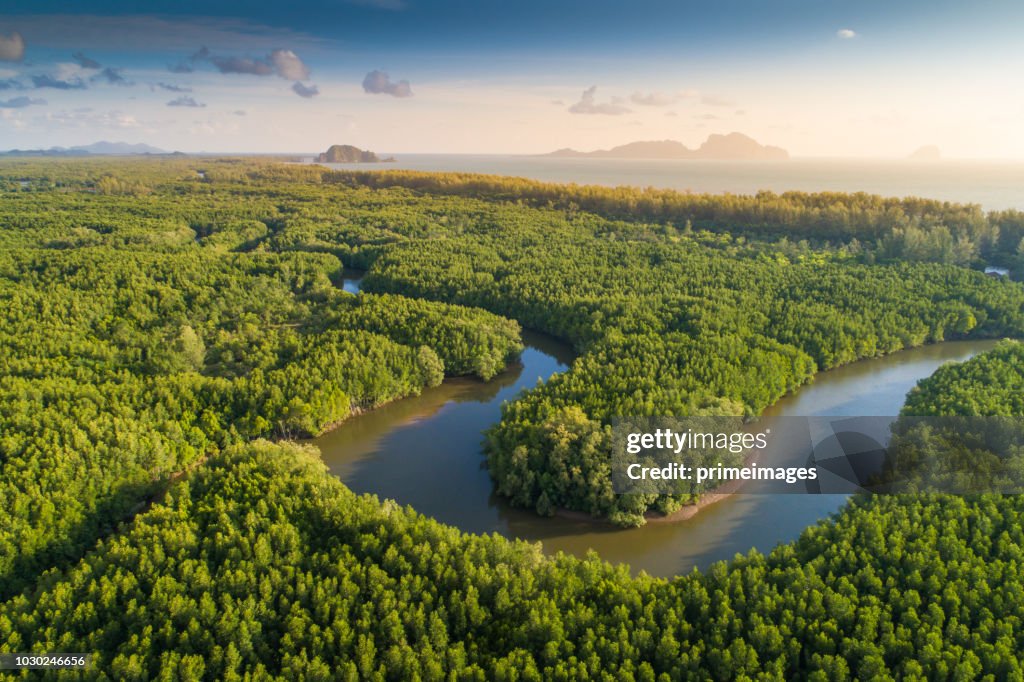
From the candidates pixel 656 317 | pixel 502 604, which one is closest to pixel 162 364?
pixel 502 604

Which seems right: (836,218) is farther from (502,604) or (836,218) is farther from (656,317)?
(502,604)

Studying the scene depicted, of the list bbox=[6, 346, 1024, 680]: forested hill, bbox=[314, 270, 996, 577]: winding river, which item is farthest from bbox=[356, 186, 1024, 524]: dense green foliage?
bbox=[6, 346, 1024, 680]: forested hill

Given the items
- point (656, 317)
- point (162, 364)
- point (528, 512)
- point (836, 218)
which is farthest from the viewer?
point (836, 218)

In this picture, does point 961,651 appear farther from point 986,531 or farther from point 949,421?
point 949,421

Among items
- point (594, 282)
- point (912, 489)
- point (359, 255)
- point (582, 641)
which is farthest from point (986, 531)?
point (359, 255)

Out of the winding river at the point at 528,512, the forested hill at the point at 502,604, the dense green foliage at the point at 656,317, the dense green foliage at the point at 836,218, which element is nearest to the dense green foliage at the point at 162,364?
the winding river at the point at 528,512

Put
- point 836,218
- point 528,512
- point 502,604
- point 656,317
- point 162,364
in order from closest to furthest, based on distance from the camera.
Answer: point 502,604 → point 528,512 → point 162,364 → point 656,317 → point 836,218

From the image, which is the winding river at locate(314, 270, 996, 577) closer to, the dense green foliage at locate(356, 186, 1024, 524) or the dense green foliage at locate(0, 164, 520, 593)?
the dense green foliage at locate(356, 186, 1024, 524)
